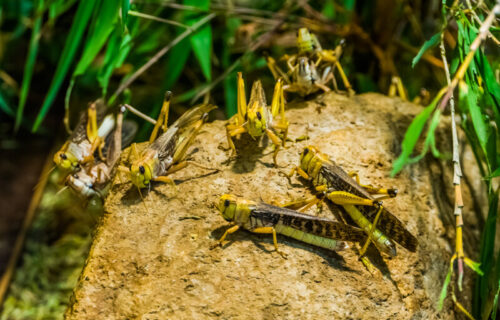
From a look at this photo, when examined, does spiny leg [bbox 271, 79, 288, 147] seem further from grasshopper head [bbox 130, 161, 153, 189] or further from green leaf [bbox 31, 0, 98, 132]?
green leaf [bbox 31, 0, 98, 132]

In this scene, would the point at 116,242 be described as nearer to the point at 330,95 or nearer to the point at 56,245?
the point at 330,95

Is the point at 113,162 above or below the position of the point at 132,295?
above

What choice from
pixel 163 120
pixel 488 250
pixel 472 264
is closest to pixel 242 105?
pixel 163 120

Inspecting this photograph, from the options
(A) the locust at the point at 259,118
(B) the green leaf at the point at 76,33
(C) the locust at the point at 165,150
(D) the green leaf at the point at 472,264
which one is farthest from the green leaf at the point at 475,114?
(B) the green leaf at the point at 76,33

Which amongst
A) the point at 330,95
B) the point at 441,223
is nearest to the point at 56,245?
the point at 330,95

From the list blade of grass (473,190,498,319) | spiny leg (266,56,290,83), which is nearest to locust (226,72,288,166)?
spiny leg (266,56,290,83)

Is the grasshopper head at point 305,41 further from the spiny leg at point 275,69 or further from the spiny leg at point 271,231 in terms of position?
the spiny leg at point 271,231
